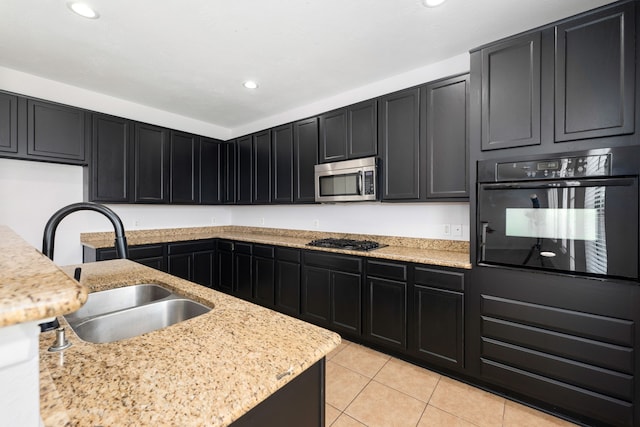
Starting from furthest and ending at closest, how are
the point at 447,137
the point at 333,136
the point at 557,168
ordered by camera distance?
1. the point at 333,136
2. the point at 447,137
3. the point at 557,168

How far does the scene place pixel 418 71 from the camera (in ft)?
9.30

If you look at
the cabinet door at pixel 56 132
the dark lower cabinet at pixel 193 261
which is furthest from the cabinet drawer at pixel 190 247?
the cabinet door at pixel 56 132

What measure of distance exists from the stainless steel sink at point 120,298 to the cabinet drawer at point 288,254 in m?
1.81

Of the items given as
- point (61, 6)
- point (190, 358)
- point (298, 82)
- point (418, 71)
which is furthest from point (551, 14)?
point (61, 6)

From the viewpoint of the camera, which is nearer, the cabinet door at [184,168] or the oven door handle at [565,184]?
the oven door handle at [565,184]

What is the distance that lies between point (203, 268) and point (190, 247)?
1.18ft

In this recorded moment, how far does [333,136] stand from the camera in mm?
3135

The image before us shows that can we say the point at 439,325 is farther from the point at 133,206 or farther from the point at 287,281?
the point at 133,206

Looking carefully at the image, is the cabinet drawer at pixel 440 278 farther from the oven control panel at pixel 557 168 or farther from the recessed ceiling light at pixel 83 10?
the recessed ceiling light at pixel 83 10

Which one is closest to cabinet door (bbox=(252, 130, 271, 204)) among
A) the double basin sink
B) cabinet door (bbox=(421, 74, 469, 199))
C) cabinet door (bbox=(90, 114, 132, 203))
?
cabinet door (bbox=(90, 114, 132, 203))

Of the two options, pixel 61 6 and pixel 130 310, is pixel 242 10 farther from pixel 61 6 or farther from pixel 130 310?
pixel 130 310

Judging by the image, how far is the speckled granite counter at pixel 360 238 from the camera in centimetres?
233

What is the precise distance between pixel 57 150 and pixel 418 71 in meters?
3.76

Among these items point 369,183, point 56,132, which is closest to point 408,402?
point 369,183
